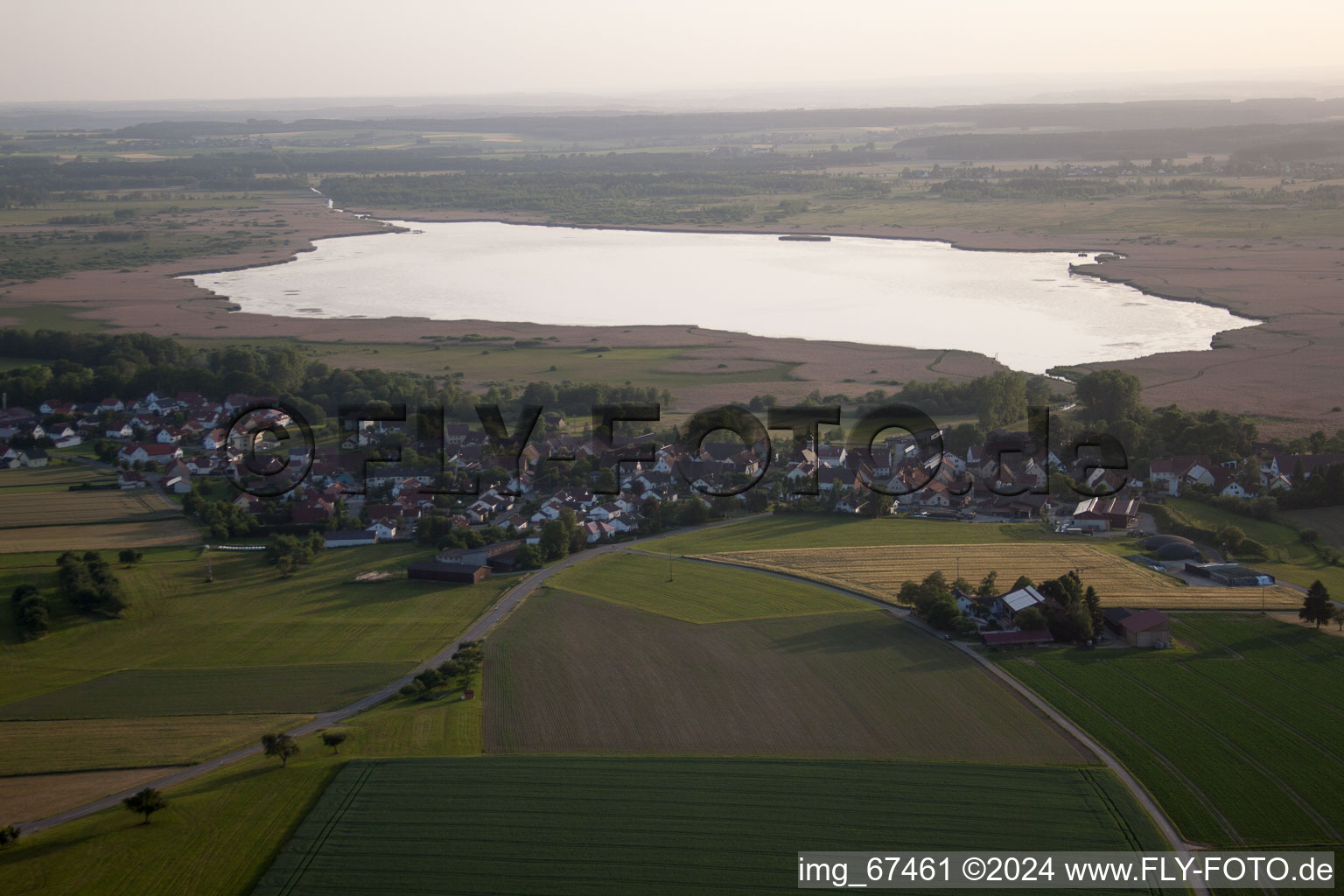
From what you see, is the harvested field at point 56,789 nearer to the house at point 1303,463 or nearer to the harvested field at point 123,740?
the harvested field at point 123,740

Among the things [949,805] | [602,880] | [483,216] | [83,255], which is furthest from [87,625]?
[483,216]

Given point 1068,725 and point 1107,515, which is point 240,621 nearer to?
point 1068,725

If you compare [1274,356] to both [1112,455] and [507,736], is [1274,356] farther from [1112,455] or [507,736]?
[507,736]

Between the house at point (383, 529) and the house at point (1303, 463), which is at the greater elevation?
the house at point (1303, 463)

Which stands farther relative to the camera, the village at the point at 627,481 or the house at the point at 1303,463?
the house at the point at 1303,463

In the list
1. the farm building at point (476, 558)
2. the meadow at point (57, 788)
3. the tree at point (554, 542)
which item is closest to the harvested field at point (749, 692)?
the farm building at point (476, 558)

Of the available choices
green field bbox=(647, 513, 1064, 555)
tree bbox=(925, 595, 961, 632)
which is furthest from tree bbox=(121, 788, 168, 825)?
green field bbox=(647, 513, 1064, 555)
